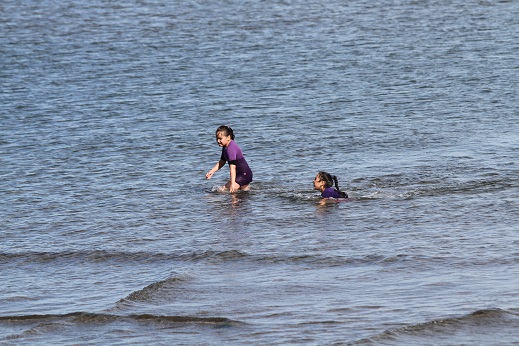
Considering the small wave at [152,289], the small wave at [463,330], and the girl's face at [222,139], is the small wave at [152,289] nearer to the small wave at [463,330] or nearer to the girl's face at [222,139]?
the small wave at [463,330]

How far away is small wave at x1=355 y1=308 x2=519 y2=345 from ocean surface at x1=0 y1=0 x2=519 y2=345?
21 mm

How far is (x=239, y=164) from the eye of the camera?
16578mm

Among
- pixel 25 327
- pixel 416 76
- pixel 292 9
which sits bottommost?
pixel 25 327

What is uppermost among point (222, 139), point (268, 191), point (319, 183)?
point (222, 139)

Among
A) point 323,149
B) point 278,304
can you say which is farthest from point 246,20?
point 278,304

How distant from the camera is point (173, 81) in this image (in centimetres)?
2844

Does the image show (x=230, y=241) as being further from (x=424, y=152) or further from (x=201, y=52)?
(x=201, y=52)

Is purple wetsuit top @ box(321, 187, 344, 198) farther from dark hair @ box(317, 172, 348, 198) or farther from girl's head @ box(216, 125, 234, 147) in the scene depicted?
girl's head @ box(216, 125, 234, 147)

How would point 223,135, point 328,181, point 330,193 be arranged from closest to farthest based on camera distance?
1. point 330,193
2. point 328,181
3. point 223,135

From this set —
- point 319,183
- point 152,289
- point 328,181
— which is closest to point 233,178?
point 319,183

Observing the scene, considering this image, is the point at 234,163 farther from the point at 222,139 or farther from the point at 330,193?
the point at 330,193

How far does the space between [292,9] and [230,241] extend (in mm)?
29367

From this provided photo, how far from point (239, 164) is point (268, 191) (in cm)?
61

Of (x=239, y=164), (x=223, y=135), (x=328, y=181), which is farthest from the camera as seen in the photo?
(x=239, y=164)
